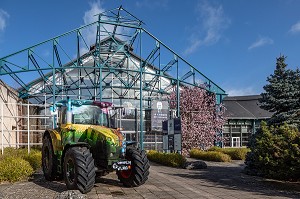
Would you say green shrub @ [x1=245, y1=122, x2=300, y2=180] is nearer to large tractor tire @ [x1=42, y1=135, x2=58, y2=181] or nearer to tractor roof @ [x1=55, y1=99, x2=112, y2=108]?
tractor roof @ [x1=55, y1=99, x2=112, y2=108]

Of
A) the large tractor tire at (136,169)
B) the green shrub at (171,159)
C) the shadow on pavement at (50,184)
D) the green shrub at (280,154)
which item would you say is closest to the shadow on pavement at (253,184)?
the green shrub at (280,154)

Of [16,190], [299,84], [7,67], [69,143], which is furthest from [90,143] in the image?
[7,67]

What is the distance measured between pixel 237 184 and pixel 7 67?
59.7 feet

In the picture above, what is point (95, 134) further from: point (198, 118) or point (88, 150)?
point (198, 118)

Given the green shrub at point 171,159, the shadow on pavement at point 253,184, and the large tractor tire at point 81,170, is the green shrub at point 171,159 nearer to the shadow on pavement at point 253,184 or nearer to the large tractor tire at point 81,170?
the shadow on pavement at point 253,184

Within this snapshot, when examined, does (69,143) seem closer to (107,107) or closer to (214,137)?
(107,107)

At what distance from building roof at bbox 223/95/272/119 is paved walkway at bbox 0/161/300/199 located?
25.2 metres

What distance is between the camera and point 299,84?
48.3ft

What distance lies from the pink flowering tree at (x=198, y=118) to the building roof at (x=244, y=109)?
785 centimetres

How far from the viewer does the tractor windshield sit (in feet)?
34.6

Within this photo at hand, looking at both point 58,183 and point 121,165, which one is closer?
point 121,165

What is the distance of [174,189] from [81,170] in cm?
293

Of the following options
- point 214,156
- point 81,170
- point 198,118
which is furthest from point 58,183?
point 198,118

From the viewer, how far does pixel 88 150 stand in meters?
9.30
